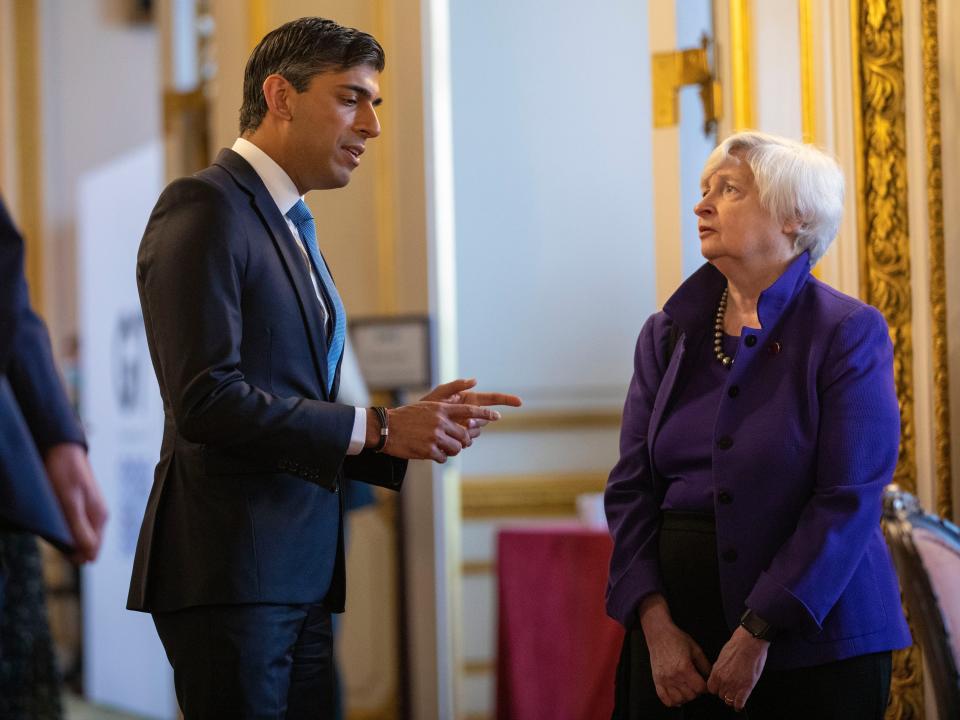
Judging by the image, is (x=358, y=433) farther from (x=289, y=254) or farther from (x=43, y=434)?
(x=43, y=434)

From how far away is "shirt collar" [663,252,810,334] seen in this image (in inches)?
73.7

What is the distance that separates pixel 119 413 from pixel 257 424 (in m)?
4.22

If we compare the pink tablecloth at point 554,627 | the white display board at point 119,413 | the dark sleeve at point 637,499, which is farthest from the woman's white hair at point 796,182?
the white display board at point 119,413

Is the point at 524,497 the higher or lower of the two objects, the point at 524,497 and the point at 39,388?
the lower

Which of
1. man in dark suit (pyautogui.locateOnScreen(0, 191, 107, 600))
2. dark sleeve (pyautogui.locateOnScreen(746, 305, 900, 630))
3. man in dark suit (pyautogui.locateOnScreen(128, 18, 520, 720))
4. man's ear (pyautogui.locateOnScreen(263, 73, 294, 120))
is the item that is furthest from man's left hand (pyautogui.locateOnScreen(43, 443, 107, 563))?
dark sleeve (pyautogui.locateOnScreen(746, 305, 900, 630))

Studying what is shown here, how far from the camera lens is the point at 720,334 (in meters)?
1.94

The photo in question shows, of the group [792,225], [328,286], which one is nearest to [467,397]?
[328,286]

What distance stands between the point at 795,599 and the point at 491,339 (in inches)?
137

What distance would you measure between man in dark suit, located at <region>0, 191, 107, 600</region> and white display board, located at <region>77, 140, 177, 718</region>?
291 centimetres

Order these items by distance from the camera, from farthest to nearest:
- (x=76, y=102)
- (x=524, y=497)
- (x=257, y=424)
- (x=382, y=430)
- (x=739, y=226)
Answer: (x=76, y=102) < (x=524, y=497) < (x=739, y=226) < (x=382, y=430) < (x=257, y=424)

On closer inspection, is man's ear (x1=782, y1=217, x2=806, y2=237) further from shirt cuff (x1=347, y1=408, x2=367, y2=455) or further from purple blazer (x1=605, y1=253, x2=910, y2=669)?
shirt cuff (x1=347, y1=408, x2=367, y2=455)

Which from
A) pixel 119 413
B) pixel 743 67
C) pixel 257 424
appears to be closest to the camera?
pixel 257 424

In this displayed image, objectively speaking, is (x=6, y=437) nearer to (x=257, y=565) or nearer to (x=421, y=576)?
(x=257, y=565)

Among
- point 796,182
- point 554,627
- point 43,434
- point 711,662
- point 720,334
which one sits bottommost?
point 554,627
